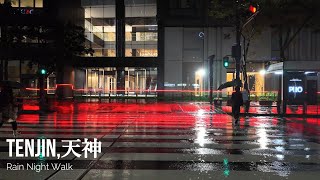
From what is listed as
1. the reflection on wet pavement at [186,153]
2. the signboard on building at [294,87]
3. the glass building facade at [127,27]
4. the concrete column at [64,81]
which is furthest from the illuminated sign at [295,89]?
the glass building facade at [127,27]

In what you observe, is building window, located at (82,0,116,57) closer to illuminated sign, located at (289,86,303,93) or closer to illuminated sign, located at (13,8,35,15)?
illuminated sign, located at (13,8,35,15)

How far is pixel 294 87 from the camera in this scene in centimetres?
2616

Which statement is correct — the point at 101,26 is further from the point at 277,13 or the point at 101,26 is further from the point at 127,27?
the point at 277,13

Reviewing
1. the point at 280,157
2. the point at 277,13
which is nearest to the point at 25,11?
the point at 277,13

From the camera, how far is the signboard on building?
85.8ft

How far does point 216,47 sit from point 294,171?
44.0 meters

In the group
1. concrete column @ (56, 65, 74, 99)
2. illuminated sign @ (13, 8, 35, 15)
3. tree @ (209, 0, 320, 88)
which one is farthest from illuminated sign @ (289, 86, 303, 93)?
illuminated sign @ (13, 8, 35, 15)

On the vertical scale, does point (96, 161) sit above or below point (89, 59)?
below

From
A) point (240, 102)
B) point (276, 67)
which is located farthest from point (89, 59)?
point (240, 102)

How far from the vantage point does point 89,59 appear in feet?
183

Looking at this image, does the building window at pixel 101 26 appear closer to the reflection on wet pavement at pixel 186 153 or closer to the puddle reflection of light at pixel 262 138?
the reflection on wet pavement at pixel 186 153

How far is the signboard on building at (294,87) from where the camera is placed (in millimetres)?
26141

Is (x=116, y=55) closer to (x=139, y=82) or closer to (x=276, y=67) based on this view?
(x=139, y=82)

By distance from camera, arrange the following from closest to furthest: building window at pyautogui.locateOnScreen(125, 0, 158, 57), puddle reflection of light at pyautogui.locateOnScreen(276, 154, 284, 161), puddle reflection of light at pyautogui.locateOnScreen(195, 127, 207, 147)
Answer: puddle reflection of light at pyautogui.locateOnScreen(276, 154, 284, 161)
puddle reflection of light at pyautogui.locateOnScreen(195, 127, 207, 147)
building window at pyautogui.locateOnScreen(125, 0, 158, 57)
